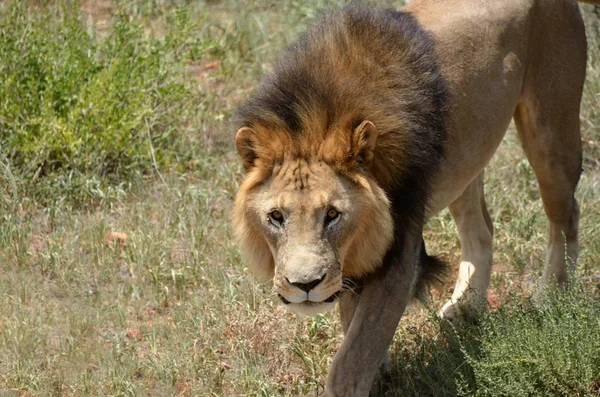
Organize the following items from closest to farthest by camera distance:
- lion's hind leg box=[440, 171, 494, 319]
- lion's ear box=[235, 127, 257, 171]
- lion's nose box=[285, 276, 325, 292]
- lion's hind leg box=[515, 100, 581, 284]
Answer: lion's nose box=[285, 276, 325, 292] < lion's ear box=[235, 127, 257, 171] < lion's hind leg box=[515, 100, 581, 284] < lion's hind leg box=[440, 171, 494, 319]

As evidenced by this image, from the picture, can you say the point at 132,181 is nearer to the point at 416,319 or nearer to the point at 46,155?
the point at 46,155

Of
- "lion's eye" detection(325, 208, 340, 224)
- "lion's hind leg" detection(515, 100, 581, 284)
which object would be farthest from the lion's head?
"lion's hind leg" detection(515, 100, 581, 284)

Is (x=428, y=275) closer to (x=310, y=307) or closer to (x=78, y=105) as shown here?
(x=310, y=307)

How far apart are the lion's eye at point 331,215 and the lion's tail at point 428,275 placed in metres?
1.07

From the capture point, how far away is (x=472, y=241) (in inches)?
244

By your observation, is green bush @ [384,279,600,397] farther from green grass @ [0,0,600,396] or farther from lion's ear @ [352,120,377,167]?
lion's ear @ [352,120,377,167]

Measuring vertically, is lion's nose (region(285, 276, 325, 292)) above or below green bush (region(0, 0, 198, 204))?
above

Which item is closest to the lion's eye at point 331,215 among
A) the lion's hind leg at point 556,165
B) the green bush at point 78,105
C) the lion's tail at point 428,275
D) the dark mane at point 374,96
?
the dark mane at point 374,96

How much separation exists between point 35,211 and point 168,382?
2.02 m

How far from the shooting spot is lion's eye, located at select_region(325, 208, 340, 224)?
14.2ft

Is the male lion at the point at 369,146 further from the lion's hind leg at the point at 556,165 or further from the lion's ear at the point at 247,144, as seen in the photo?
the lion's hind leg at the point at 556,165

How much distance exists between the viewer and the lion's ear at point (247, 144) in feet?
14.8

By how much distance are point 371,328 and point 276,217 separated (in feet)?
2.32

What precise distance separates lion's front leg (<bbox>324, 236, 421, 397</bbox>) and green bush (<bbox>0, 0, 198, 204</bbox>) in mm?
2712
